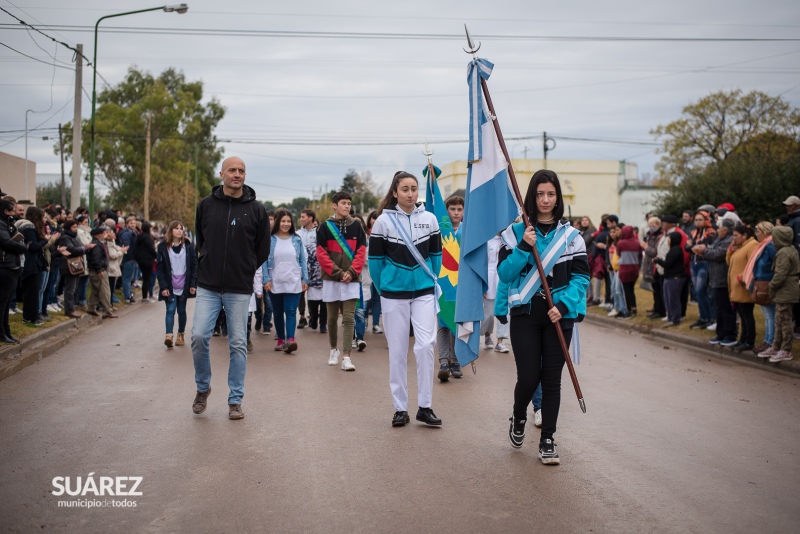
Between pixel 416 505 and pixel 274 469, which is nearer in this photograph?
pixel 416 505

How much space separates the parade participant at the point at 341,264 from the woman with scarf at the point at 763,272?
5.55 meters

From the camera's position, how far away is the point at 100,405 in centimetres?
855

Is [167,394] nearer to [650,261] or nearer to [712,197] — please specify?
[650,261]

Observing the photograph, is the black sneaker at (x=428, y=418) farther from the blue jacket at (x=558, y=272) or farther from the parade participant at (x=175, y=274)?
the parade participant at (x=175, y=274)

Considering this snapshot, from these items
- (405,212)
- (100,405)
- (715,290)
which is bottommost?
(100,405)

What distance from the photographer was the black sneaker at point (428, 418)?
25.0 feet

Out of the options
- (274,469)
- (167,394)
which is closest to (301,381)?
(167,394)

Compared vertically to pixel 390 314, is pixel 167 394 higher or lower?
lower

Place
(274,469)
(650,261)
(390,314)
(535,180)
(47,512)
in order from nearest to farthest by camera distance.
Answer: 1. (47,512)
2. (274,469)
3. (535,180)
4. (390,314)
5. (650,261)

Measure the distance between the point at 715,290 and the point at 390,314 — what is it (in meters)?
7.96

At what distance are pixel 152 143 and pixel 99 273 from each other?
5222 cm

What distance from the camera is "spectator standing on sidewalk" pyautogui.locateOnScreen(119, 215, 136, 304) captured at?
21.9 metres

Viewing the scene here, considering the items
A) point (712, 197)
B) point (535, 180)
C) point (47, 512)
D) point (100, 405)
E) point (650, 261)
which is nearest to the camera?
point (47, 512)

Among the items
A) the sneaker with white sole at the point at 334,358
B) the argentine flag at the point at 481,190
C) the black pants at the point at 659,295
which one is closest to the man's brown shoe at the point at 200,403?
the argentine flag at the point at 481,190
